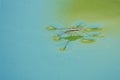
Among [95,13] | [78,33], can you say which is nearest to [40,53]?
[78,33]

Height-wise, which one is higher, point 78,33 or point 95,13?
point 95,13

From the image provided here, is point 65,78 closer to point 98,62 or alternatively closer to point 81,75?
point 81,75

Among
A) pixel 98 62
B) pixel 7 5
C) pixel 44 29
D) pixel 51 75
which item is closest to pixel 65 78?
pixel 51 75

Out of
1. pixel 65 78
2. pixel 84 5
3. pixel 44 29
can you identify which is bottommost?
pixel 65 78

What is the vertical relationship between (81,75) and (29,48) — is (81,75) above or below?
below

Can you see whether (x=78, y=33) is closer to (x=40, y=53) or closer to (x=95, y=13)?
(x=95, y=13)
